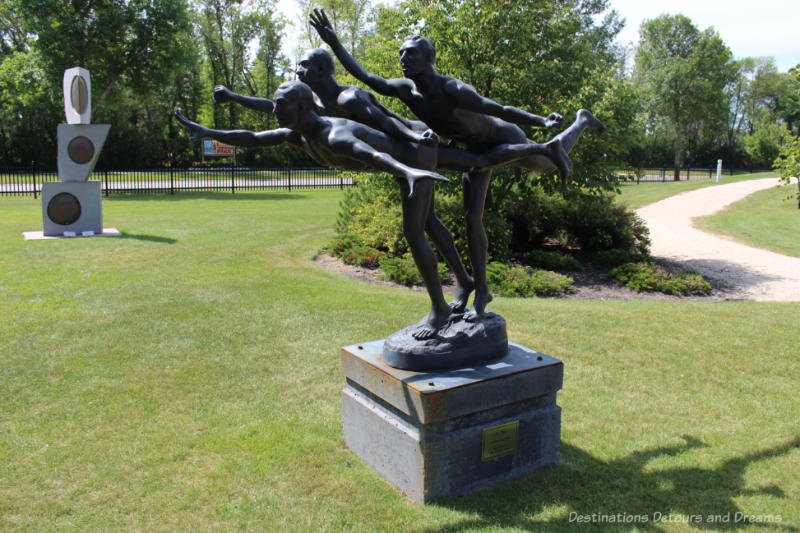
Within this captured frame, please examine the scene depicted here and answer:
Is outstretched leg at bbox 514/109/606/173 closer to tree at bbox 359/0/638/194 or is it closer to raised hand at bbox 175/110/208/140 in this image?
raised hand at bbox 175/110/208/140

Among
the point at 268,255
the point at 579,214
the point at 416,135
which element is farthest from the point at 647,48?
the point at 416,135

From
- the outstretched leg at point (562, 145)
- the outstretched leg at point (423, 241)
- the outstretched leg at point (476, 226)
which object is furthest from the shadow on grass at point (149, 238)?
the outstretched leg at point (562, 145)

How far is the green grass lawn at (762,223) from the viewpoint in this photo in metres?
15.4

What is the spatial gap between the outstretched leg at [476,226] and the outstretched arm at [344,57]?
2.65 ft

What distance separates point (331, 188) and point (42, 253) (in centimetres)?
2132

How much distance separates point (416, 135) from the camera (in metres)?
3.53

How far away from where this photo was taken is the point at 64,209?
44.5 feet

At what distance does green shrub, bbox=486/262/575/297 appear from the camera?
30.6 feet

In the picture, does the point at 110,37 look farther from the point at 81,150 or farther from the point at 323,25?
the point at 323,25

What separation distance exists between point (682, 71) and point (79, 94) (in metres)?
43.0

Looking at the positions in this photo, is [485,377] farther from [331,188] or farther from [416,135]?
[331,188]

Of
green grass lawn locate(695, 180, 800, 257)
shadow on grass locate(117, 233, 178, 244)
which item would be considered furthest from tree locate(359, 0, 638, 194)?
shadow on grass locate(117, 233, 178, 244)

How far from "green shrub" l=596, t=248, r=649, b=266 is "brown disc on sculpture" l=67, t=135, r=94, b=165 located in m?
11.8

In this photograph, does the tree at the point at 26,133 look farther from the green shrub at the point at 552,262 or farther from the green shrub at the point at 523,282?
the green shrub at the point at 523,282
